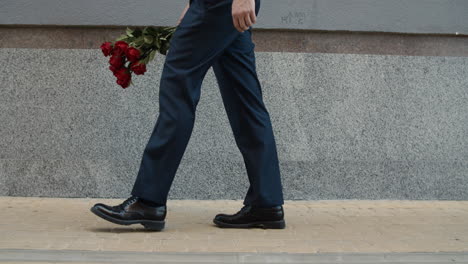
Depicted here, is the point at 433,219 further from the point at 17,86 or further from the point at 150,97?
the point at 17,86

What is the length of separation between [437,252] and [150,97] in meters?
2.54

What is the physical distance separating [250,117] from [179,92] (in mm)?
438

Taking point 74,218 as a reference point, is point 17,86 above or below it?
above

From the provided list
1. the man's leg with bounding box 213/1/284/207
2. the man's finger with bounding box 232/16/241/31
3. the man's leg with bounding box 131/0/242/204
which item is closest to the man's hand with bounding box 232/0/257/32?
the man's finger with bounding box 232/16/241/31

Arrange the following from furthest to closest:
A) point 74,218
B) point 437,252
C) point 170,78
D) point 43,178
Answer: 1. point 43,178
2. point 74,218
3. point 170,78
4. point 437,252

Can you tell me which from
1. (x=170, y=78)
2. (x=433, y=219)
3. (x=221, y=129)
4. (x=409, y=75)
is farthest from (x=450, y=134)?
(x=170, y=78)

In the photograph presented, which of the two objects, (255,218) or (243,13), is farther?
(255,218)

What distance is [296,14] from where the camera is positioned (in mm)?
5645

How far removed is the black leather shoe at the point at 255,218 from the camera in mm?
4262

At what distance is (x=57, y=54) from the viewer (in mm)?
5527

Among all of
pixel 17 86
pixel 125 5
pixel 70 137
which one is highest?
pixel 125 5

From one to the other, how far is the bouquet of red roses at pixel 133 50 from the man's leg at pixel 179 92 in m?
0.47

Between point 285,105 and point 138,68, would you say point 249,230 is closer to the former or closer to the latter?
point 138,68

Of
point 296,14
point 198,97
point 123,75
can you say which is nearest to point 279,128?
point 296,14
